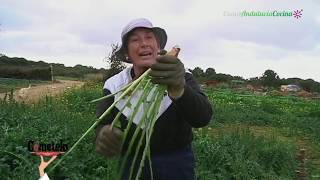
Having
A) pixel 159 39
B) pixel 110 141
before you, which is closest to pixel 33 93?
pixel 159 39

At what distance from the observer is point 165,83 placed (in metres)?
1.87

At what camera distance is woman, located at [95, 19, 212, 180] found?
215cm

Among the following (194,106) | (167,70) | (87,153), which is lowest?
(87,153)

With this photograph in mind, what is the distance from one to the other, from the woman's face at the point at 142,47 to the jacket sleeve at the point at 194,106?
0.20m

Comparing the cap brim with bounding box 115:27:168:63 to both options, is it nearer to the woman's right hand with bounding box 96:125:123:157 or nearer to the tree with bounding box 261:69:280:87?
the woman's right hand with bounding box 96:125:123:157

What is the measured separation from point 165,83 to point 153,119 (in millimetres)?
136

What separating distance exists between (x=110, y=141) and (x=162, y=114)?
332 millimetres

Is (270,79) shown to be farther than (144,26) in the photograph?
Yes

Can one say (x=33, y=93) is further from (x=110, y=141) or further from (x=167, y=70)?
(x=167, y=70)

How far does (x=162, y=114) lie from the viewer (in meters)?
2.34

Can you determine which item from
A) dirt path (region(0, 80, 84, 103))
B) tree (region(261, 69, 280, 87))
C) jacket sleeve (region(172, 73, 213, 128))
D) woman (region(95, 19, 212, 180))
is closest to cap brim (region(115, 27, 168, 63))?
woman (region(95, 19, 212, 180))

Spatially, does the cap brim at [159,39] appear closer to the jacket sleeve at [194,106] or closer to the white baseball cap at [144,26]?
the white baseball cap at [144,26]

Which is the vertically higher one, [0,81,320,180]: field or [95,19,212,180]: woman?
[95,19,212,180]: woman

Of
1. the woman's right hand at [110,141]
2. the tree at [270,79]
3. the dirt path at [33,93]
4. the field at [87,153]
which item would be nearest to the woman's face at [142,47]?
the woman's right hand at [110,141]
